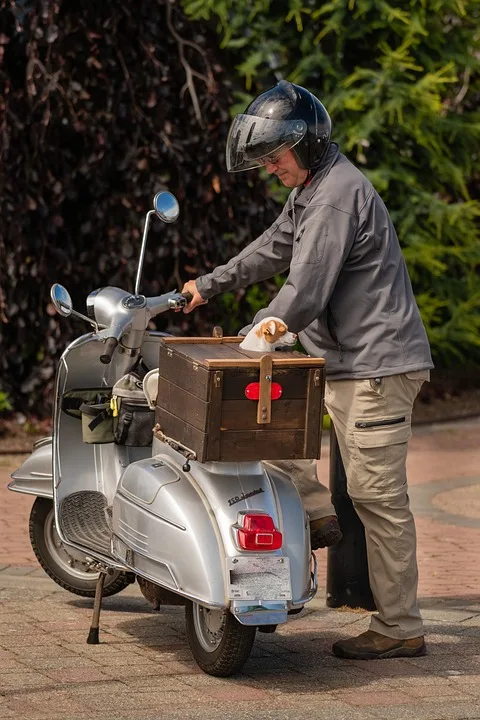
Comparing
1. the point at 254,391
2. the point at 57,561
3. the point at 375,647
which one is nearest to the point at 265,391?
the point at 254,391

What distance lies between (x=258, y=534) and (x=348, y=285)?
908mm

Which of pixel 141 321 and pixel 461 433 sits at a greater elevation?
pixel 141 321

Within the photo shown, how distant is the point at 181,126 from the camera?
9930 millimetres

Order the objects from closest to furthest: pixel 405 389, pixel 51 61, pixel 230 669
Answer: pixel 230 669, pixel 405 389, pixel 51 61

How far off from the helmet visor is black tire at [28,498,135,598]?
1.64 metres

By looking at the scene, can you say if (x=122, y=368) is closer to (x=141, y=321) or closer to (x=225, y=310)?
(x=141, y=321)

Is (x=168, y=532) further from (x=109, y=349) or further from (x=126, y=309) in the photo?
(x=126, y=309)

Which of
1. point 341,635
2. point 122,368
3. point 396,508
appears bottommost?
point 341,635

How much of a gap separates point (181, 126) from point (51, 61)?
102 centimetres

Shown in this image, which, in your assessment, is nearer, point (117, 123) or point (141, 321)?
point (141, 321)

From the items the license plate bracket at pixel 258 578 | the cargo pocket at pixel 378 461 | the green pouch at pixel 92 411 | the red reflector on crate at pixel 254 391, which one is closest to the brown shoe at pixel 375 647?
the cargo pocket at pixel 378 461

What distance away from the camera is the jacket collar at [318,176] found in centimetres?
499

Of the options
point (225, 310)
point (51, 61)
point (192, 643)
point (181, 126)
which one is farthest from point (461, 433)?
point (192, 643)

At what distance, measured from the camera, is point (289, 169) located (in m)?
5.02
